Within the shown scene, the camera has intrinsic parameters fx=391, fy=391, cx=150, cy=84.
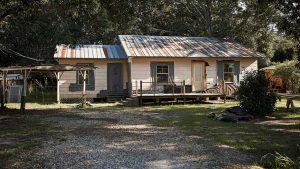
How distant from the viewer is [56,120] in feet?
49.3

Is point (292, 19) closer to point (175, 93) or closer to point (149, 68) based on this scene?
point (175, 93)

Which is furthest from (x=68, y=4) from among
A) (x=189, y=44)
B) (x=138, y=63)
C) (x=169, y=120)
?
(x=189, y=44)

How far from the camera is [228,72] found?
26.6 meters

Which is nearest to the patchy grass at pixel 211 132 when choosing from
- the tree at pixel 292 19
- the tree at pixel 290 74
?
the tree at pixel 292 19

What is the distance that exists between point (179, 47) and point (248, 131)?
1486 centimetres

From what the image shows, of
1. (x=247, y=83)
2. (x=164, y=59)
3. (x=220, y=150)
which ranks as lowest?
(x=220, y=150)

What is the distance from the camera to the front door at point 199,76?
2584 cm

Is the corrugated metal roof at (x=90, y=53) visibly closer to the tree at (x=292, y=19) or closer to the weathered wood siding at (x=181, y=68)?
the weathered wood siding at (x=181, y=68)

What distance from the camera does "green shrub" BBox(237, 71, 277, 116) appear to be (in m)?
15.6

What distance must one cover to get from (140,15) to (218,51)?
12.4 m

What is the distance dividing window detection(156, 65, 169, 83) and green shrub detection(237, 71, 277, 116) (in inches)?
372

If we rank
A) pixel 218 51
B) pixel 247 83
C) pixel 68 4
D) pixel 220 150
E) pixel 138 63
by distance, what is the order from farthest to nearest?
pixel 218 51, pixel 138 63, pixel 247 83, pixel 68 4, pixel 220 150

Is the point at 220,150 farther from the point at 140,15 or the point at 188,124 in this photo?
the point at 140,15

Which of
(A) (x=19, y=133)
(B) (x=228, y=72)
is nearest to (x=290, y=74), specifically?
(B) (x=228, y=72)
